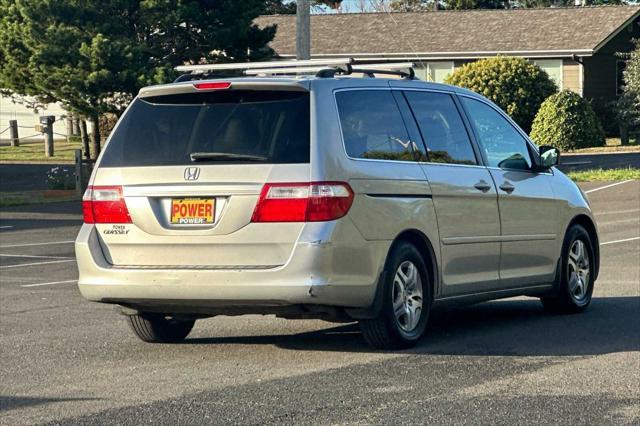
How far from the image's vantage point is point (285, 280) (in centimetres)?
869

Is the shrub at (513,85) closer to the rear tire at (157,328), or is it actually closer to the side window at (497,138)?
the side window at (497,138)

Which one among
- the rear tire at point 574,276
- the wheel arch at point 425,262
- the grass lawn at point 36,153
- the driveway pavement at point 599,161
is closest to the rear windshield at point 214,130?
the wheel arch at point 425,262

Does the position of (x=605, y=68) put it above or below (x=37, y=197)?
above

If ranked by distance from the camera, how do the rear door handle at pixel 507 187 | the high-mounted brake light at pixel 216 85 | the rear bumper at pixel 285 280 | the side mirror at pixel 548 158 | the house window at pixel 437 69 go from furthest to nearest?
the house window at pixel 437 69, the side mirror at pixel 548 158, the rear door handle at pixel 507 187, the high-mounted brake light at pixel 216 85, the rear bumper at pixel 285 280

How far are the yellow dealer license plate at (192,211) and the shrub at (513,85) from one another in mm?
34602

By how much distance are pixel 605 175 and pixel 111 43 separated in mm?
13533

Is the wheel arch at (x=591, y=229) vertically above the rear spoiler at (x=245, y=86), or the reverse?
the rear spoiler at (x=245, y=86)

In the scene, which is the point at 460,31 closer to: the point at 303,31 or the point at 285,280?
the point at 303,31

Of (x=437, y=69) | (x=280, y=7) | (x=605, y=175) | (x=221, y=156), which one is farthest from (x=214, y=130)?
(x=280, y=7)

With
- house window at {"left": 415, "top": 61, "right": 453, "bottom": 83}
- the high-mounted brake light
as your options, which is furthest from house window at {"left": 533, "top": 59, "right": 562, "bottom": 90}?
the high-mounted brake light

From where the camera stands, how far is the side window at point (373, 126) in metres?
9.25

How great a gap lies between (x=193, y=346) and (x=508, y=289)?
8.54 ft

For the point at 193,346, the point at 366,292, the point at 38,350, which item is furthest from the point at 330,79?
the point at 38,350

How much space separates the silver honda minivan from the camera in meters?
8.77
